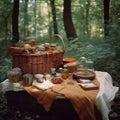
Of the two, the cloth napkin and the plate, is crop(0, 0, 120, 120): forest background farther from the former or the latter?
the plate

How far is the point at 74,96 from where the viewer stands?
284 cm

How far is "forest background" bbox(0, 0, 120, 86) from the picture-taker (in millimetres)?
5324

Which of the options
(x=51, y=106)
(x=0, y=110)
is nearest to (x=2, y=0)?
(x=0, y=110)

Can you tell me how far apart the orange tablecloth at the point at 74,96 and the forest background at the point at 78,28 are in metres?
1.42

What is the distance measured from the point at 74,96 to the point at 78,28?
Result: 15318mm

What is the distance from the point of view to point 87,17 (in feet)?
54.2

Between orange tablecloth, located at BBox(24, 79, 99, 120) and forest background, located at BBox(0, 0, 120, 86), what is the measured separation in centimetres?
142

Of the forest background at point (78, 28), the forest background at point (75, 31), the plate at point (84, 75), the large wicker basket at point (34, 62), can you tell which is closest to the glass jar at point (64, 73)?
the plate at point (84, 75)

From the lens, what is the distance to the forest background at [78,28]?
532 centimetres

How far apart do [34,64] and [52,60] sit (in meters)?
0.34

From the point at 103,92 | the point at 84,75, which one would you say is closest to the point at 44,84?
the point at 84,75

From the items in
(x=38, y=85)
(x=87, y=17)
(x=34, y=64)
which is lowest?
(x=38, y=85)

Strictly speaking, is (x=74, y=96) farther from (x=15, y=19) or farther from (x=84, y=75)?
(x=15, y=19)

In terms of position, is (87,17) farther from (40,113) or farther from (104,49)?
(40,113)
